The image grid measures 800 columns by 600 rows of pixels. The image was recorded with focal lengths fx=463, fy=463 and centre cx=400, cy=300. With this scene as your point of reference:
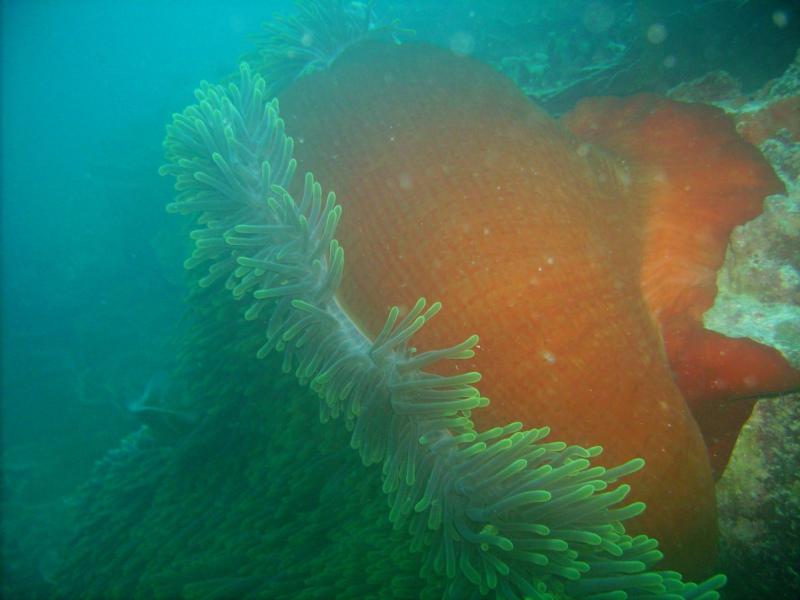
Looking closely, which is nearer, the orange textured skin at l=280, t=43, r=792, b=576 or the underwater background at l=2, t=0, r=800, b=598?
the orange textured skin at l=280, t=43, r=792, b=576

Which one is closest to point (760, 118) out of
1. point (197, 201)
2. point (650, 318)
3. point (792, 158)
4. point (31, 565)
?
point (792, 158)

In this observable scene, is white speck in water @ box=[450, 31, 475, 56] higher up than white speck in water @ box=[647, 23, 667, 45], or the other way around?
white speck in water @ box=[450, 31, 475, 56]

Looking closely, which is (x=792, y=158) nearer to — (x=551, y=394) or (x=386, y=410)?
(x=551, y=394)

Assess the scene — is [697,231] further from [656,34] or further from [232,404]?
[232,404]

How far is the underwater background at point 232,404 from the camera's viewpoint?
2.38 metres

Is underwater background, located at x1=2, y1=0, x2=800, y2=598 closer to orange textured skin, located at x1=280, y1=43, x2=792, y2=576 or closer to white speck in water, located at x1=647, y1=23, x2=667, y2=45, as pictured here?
white speck in water, located at x1=647, y1=23, x2=667, y2=45

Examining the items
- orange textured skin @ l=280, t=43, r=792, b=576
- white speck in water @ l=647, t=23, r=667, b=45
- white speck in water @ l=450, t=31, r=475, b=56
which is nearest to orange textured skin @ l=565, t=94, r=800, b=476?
orange textured skin @ l=280, t=43, r=792, b=576

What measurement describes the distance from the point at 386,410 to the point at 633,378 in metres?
1.21

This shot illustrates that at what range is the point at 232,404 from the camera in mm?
3061

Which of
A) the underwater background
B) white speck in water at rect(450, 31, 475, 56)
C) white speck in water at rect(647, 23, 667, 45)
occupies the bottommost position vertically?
the underwater background

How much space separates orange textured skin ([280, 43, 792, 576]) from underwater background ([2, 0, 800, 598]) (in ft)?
1.95

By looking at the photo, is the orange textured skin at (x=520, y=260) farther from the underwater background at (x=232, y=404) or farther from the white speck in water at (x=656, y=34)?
the white speck in water at (x=656, y=34)

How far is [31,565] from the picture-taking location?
661 cm

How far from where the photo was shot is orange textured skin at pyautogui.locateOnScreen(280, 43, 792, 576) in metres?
2.17
